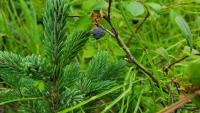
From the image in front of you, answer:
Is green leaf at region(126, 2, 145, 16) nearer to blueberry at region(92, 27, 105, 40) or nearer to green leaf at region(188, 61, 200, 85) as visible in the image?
blueberry at region(92, 27, 105, 40)

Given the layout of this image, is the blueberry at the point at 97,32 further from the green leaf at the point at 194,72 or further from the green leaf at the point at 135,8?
the green leaf at the point at 194,72

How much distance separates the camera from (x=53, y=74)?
3.11 feet

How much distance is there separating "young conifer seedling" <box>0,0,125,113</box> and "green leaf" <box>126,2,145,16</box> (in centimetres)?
14

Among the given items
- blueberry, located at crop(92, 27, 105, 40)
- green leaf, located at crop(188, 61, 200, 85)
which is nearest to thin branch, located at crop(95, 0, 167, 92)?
blueberry, located at crop(92, 27, 105, 40)

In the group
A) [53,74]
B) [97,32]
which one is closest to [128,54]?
[97,32]

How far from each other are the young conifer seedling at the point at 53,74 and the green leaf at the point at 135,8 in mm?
137

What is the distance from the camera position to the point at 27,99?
97 centimetres

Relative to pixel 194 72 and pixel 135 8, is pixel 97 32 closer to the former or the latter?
pixel 135 8

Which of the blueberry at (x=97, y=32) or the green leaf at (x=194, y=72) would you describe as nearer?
the green leaf at (x=194, y=72)

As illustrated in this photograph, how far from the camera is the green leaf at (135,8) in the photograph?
106cm

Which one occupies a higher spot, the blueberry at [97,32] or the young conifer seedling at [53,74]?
the blueberry at [97,32]

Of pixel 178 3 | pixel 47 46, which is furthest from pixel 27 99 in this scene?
pixel 178 3

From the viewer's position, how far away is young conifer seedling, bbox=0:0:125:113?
3.06 ft

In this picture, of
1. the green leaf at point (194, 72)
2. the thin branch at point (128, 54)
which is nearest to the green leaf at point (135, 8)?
the thin branch at point (128, 54)
